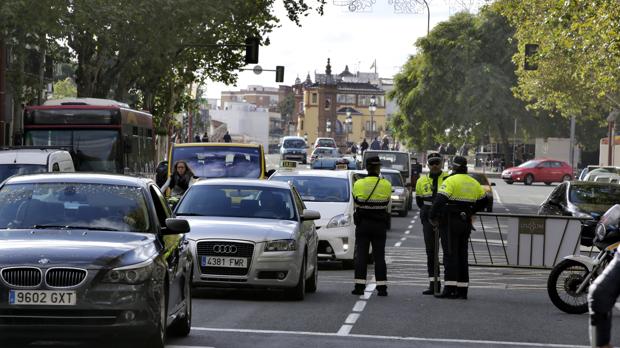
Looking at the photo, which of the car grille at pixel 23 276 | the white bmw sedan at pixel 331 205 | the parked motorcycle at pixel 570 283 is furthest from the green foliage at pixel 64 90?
the car grille at pixel 23 276

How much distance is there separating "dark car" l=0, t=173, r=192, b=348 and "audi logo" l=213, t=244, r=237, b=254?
14.2 ft

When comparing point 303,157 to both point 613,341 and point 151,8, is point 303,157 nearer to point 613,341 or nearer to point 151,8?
point 151,8

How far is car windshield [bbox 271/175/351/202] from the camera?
2459 cm

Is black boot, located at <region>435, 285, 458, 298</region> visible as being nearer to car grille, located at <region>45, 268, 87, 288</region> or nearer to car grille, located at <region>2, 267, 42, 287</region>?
car grille, located at <region>45, 268, 87, 288</region>

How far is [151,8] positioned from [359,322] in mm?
31387

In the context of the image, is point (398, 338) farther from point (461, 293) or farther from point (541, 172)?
point (541, 172)

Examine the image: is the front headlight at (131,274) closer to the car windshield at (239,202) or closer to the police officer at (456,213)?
the car windshield at (239,202)

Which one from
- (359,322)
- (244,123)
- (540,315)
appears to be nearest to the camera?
(359,322)

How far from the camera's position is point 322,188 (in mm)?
24953

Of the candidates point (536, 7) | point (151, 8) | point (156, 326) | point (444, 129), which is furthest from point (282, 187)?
point (444, 129)

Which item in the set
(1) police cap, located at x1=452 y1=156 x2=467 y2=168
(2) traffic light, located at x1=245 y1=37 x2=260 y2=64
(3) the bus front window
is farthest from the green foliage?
(1) police cap, located at x1=452 y1=156 x2=467 y2=168

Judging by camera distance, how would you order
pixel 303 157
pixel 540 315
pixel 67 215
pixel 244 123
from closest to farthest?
pixel 67 215 < pixel 540 315 < pixel 303 157 < pixel 244 123

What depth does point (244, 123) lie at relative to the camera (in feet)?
541

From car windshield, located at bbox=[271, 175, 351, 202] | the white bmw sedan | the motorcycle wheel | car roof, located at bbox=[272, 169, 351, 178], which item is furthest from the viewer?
car roof, located at bbox=[272, 169, 351, 178]
